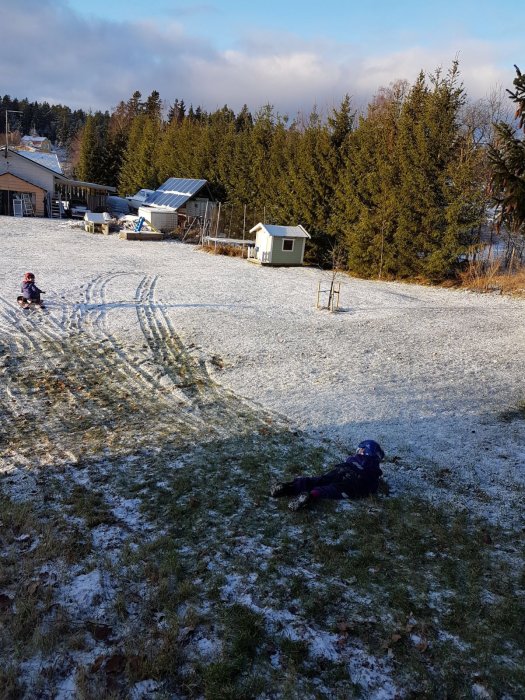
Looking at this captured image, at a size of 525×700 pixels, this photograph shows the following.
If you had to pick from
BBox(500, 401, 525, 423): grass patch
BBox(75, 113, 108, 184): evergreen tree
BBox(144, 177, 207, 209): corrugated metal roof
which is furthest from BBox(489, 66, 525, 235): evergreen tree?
BBox(75, 113, 108, 184): evergreen tree

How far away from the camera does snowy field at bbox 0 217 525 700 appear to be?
4.11 m

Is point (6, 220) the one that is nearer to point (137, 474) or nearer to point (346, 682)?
point (137, 474)

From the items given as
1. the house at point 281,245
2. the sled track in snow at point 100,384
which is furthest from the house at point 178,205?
the sled track in snow at point 100,384

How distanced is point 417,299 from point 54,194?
36.8m

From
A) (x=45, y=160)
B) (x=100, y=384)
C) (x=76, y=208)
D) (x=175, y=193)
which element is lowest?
(x=100, y=384)

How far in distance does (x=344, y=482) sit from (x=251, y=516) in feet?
4.62

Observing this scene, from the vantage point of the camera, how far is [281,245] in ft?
94.0

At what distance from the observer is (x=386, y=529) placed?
20.2 ft

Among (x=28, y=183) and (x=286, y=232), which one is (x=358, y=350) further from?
(x=28, y=183)

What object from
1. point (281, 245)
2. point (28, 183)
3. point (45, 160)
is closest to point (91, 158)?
point (45, 160)

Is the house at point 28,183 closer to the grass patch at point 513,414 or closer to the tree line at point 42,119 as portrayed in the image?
the grass patch at point 513,414

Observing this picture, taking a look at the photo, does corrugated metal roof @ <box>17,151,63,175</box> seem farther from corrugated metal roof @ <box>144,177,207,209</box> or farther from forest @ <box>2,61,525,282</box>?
forest @ <box>2,61,525,282</box>

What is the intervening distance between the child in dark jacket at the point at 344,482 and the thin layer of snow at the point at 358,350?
67 cm

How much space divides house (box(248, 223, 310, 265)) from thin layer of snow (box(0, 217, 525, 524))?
1803 millimetres
